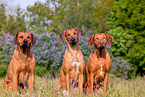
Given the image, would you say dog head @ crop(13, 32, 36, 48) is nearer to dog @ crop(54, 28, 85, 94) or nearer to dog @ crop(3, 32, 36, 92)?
dog @ crop(3, 32, 36, 92)

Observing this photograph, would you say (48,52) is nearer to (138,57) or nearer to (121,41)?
(138,57)

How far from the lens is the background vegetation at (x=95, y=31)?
10.7 meters

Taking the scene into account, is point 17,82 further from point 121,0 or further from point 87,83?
point 121,0

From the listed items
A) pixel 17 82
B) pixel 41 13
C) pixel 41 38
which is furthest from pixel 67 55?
pixel 41 13

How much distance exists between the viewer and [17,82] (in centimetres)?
446

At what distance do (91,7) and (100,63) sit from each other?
55.0 feet

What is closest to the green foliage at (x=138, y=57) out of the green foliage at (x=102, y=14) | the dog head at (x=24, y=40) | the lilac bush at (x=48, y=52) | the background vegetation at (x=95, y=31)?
the background vegetation at (x=95, y=31)

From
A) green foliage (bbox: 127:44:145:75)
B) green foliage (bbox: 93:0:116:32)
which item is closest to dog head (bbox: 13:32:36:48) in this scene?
green foliage (bbox: 127:44:145:75)

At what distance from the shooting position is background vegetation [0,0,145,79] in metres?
10.7

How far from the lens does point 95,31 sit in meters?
16.7

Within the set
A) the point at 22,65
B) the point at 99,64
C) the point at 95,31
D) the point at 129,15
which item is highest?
the point at 129,15

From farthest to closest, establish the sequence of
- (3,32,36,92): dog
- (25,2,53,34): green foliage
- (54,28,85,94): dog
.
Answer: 1. (25,2,53,34): green foliage
2. (54,28,85,94): dog
3. (3,32,36,92): dog

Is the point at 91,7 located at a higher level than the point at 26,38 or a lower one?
higher

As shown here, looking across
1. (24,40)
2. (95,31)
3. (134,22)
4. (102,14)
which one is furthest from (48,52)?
(102,14)
